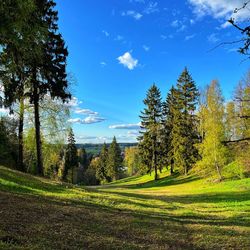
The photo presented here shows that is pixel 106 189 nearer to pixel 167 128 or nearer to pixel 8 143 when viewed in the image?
pixel 8 143

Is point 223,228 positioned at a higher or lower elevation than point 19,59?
lower

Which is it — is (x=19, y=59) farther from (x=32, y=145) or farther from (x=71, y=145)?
(x=71, y=145)

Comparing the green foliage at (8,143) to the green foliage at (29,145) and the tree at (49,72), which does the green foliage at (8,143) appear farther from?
the tree at (49,72)

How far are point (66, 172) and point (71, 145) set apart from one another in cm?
685

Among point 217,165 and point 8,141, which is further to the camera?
point 8,141

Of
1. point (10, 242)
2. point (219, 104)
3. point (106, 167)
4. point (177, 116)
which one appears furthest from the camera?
point (106, 167)

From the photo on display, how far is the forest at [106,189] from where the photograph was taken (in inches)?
382

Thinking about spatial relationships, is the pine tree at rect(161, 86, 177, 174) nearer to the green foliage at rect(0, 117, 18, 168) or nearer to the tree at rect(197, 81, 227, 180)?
the tree at rect(197, 81, 227, 180)

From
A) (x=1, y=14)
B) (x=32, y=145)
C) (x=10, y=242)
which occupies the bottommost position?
(x=10, y=242)

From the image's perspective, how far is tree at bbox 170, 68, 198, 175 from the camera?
166ft

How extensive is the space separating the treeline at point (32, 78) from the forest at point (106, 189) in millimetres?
59

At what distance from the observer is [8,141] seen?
135 feet

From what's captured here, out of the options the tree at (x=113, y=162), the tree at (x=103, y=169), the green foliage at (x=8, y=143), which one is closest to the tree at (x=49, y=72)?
the green foliage at (x=8, y=143)

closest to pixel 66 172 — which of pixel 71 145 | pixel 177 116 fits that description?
pixel 71 145
